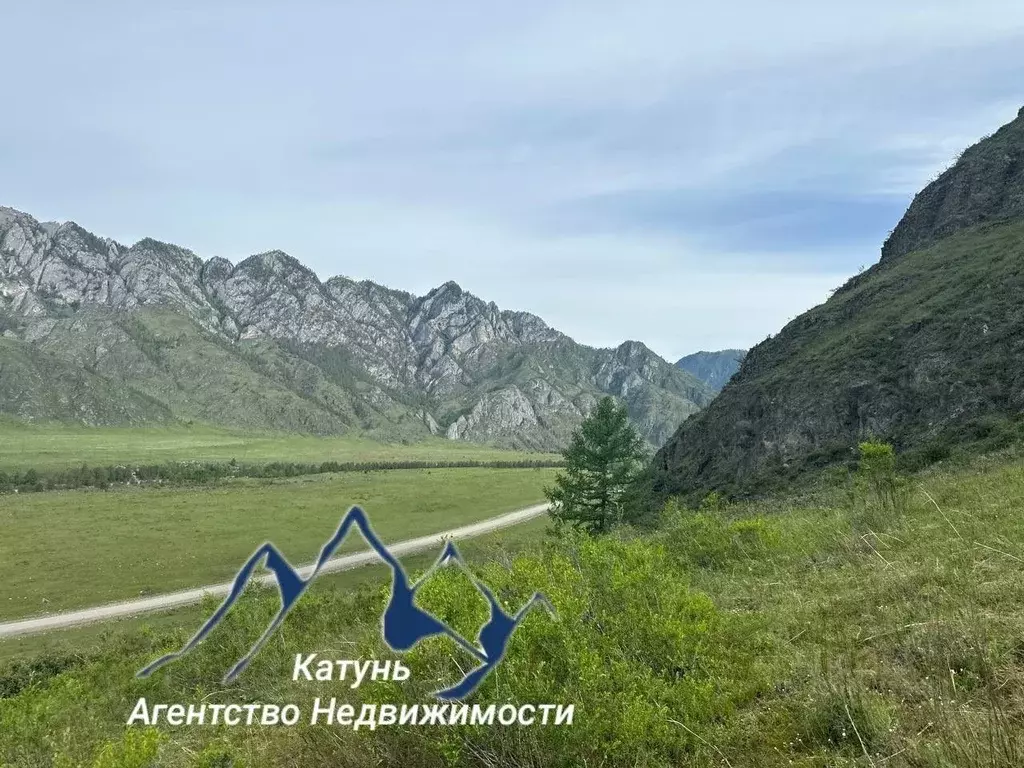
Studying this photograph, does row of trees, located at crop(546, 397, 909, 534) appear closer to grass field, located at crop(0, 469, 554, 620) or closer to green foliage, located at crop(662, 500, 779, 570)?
green foliage, located at crop(662, 500, 779, 570)

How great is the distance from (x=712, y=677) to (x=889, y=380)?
38871 mm

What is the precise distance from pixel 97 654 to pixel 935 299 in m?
53.7

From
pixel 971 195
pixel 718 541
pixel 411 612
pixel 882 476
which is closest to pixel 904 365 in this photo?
pixel 882 476

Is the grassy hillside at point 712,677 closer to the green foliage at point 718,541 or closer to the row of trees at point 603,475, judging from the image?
the green foliage at point 718,541

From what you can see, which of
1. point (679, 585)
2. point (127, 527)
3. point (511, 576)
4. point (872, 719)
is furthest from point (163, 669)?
point (127, 527)

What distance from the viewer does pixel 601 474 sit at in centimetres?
3700

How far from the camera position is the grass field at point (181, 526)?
42.7 metres

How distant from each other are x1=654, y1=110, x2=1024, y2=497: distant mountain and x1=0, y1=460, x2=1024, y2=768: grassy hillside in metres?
20.7

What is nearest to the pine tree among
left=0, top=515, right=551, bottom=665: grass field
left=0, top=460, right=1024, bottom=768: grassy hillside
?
left=0, top=515, right=551, bottom=665: grass field

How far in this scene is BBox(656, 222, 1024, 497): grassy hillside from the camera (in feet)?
101

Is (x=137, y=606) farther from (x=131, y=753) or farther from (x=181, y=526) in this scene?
(x=131, y=753)

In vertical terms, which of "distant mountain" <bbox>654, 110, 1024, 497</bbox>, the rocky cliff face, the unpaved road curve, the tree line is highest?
the rocky cliff face

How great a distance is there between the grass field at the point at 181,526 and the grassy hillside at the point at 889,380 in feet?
111

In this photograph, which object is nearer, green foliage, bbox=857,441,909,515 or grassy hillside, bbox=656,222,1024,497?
green foliage, bbox=857,441,909,515
